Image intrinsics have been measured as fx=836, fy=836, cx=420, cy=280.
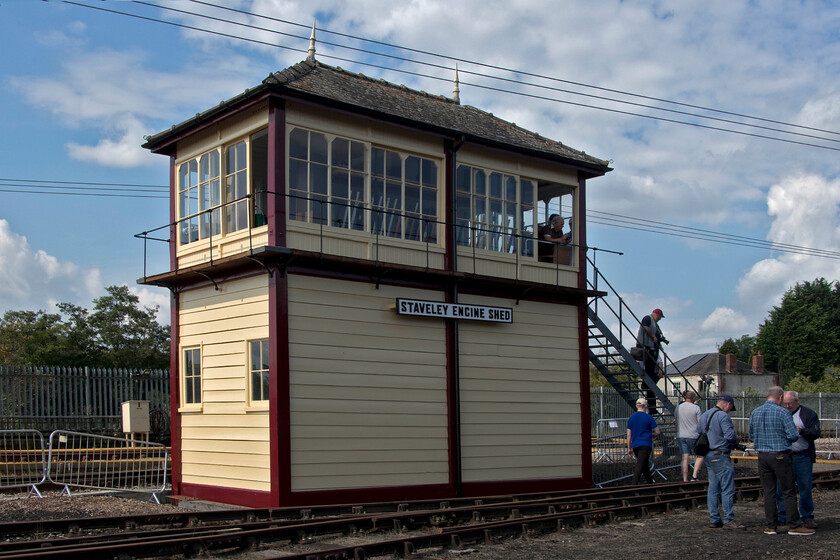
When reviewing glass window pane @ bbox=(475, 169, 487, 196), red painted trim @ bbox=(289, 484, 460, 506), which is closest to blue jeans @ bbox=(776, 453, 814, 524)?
red painted trim @ bbox=(289, 484, 460, 506)

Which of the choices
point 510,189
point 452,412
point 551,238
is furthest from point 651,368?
point 452,412

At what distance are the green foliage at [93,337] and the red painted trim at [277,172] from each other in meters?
25.4

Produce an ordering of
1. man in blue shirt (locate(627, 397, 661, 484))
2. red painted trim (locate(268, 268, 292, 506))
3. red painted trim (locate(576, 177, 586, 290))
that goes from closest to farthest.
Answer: red painted trim (locate(268, 268, 292, 506)) → man in blue shirt (locate(627, 397, 661, 484)) → red painted trim (locate(576, 177, 586, 290))

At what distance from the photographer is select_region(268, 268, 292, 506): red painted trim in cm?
1217

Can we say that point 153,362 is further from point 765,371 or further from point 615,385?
point 765,371

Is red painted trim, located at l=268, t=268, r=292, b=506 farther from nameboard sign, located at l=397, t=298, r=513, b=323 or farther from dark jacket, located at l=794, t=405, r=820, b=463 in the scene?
dark jacket, located at l=794, t=405, r=820, b=463

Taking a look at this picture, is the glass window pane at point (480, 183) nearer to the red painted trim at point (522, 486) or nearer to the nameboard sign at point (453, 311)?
the nameboard sign at point (453, 311)

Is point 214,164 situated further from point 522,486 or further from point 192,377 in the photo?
point 522,486

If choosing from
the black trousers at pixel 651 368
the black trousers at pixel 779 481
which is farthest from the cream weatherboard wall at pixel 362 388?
the black trousers at pixel 651 368

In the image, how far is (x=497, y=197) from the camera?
1603cm

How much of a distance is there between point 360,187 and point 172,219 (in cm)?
380

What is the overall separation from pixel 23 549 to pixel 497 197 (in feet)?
33.7

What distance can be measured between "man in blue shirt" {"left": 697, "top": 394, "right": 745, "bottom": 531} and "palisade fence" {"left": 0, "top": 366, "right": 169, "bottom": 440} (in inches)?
566

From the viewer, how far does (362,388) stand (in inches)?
525
